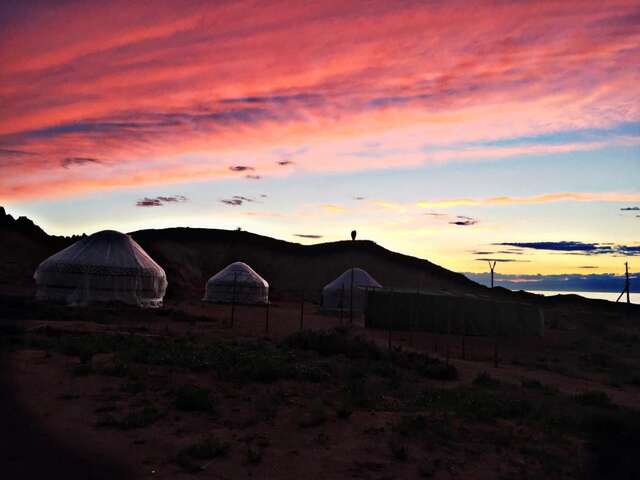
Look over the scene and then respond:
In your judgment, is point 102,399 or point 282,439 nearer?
point 282,439

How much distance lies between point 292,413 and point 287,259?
74.2 meters

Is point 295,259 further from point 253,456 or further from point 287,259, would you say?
point 253,456

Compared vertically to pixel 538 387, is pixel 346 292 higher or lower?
higher

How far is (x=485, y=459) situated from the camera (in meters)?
6.85

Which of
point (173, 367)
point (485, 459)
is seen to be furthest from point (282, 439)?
point (173, 367)

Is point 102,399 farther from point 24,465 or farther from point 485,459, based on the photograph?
point 485,459

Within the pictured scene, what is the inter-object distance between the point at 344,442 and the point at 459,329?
21.2m

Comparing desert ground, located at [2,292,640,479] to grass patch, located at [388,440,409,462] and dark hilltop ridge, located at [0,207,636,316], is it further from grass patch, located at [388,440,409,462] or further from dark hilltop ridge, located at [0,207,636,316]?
dark hilltop ridge, located at [0,207,636,316]

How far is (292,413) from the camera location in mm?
8594

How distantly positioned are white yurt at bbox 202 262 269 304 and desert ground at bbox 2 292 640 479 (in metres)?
25.7

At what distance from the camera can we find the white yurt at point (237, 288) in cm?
4200

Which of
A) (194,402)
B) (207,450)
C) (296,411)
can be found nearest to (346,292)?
(296,411)

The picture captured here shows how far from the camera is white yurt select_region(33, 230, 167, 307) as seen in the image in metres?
29.6

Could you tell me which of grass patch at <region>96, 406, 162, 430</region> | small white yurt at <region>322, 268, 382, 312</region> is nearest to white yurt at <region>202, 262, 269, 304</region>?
small white yurt at <region>322, 268, 382, 312</region>
